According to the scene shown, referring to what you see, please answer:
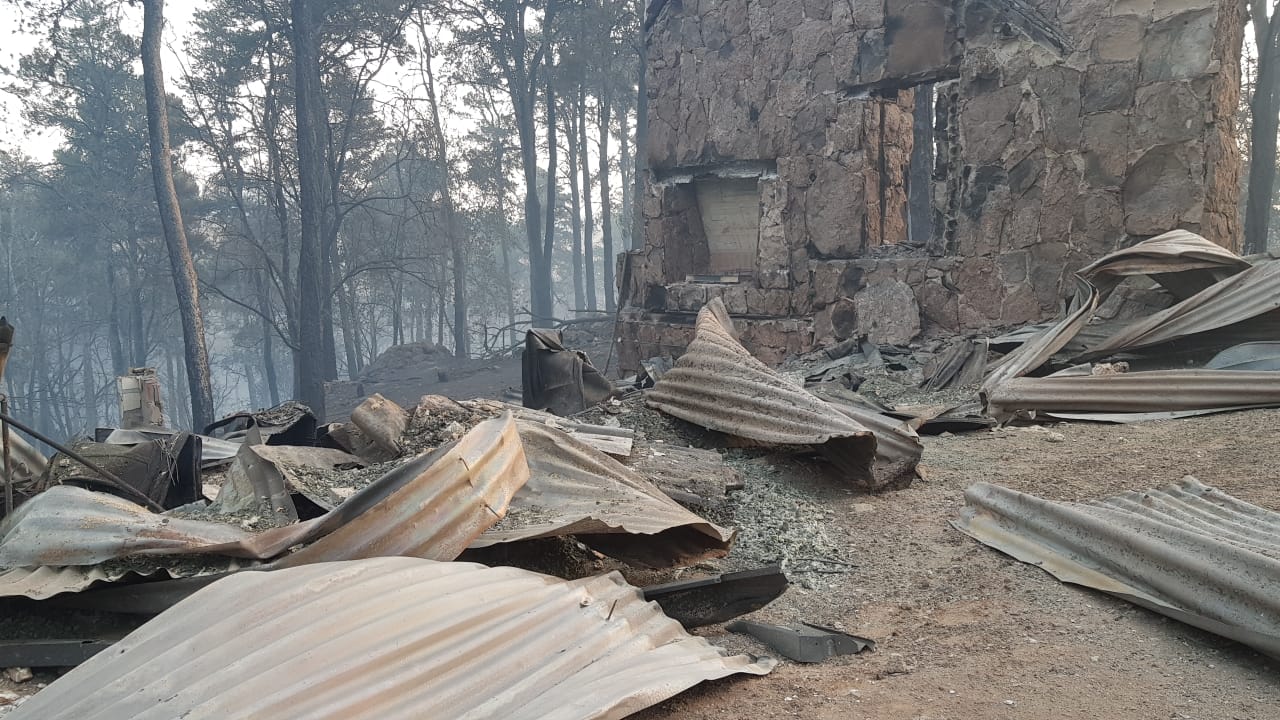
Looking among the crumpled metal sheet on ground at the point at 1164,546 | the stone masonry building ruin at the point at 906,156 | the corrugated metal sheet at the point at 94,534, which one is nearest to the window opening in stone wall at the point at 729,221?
the stone masonry building ruin at the point at 906,156

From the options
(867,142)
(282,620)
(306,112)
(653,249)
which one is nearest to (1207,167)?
(867,142)

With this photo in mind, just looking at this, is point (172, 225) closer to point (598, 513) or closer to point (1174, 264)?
point (598, 513)

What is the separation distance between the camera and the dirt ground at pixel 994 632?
6.07 ft

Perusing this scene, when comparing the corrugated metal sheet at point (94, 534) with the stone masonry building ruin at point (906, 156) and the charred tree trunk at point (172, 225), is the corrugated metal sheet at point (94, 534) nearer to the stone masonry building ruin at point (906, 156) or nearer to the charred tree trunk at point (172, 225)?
the stone masonry building ruin at point (906, 156)

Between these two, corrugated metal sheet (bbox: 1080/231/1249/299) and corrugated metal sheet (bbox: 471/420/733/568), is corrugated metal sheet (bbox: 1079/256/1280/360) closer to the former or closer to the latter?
corrugated metal sheet (bbox: 1080/231/1249/299)

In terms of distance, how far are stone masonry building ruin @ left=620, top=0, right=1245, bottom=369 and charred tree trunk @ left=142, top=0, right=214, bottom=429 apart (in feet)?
22.6

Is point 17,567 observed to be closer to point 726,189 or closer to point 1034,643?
point 1034,643

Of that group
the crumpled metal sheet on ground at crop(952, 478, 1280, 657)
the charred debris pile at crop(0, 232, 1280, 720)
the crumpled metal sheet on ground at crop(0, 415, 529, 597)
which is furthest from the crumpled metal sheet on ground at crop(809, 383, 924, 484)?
the crumpled metal sheet on ground at crop(0, 415, 529, 597)

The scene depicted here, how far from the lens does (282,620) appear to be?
1.68m

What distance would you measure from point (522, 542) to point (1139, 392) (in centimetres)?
392

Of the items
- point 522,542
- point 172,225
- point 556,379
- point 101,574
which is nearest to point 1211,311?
point 556,379

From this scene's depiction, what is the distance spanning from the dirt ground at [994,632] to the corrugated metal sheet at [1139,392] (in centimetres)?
47

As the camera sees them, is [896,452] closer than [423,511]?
No

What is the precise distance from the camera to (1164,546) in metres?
2.38
